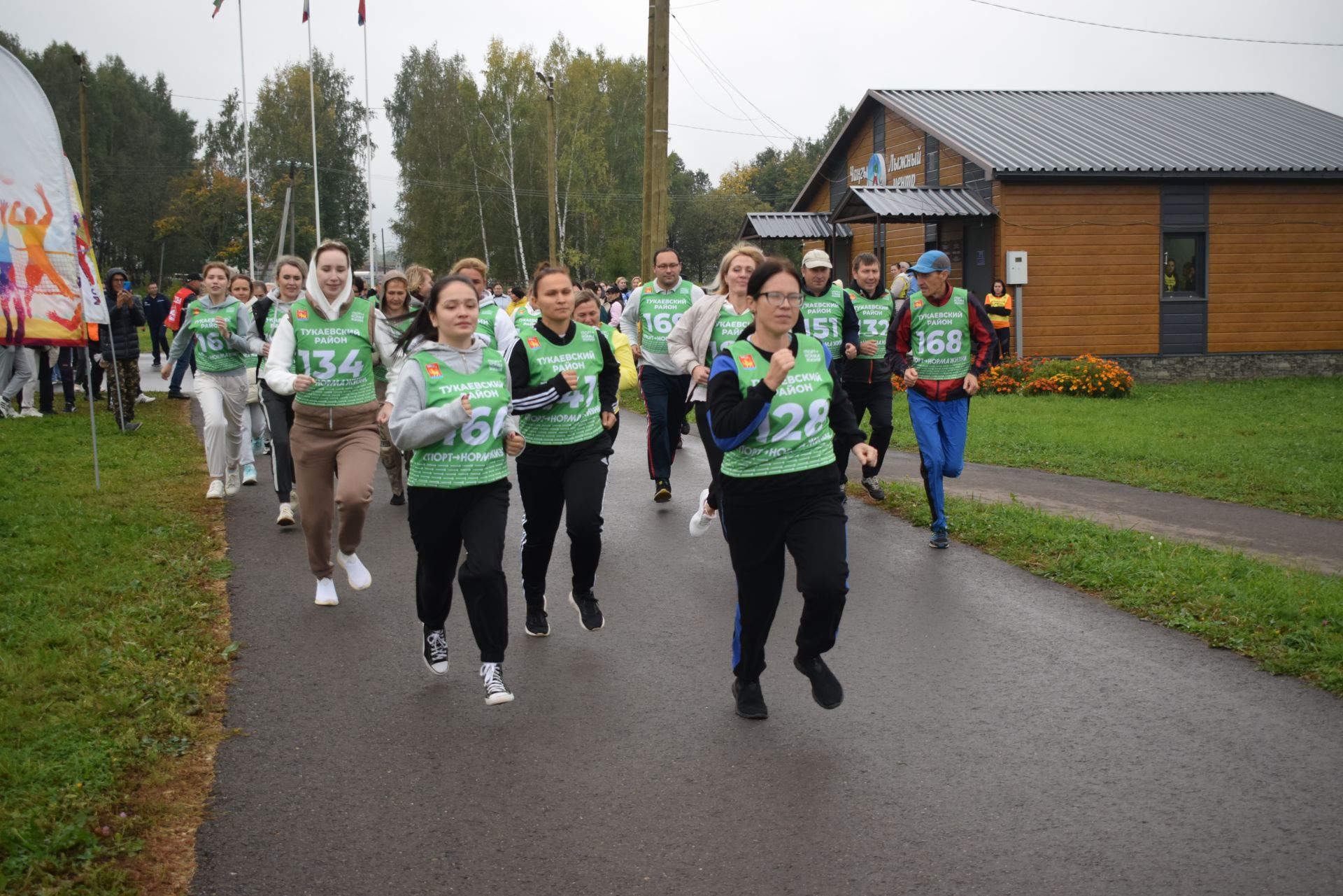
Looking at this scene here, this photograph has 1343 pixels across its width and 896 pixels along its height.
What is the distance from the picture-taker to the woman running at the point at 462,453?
5434mm

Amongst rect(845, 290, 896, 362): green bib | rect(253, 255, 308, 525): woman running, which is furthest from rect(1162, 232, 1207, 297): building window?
rect(253, 255, 308, 525): woman running

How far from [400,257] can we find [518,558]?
7063 cm

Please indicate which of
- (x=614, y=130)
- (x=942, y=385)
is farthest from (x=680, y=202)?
(x=942, y=385)

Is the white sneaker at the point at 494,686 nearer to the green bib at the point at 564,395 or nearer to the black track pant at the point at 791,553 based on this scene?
the black track pant at the point at 791,553

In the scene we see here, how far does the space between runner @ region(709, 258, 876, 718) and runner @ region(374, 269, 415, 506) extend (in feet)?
6.11

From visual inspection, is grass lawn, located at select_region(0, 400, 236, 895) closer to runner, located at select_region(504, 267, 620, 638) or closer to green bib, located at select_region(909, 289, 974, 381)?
runner, located at select_region(504, 267, 620, 638)

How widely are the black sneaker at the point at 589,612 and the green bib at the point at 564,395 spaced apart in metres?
0.91

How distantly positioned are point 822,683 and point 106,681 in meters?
3.36

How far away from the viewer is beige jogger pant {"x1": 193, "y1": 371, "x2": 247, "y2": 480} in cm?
1102

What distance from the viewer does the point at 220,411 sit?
436 inches

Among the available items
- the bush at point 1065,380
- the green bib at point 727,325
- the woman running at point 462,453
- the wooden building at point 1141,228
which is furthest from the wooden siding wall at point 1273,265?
the woman running at point 462,453

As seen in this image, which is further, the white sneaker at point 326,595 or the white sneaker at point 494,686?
the white sneaker at point 326,595

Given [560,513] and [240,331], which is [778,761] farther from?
[240,331]

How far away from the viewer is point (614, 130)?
221ft
